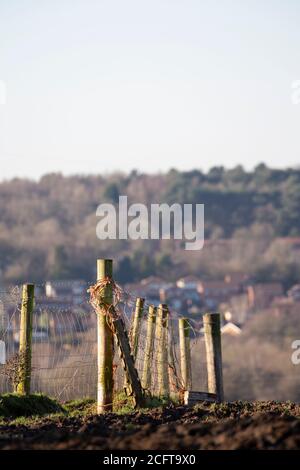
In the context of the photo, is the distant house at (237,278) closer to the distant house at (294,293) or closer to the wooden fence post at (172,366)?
the distant house at (294,293)

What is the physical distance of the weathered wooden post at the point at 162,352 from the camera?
18.1m

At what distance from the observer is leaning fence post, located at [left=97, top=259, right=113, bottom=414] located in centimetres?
1614

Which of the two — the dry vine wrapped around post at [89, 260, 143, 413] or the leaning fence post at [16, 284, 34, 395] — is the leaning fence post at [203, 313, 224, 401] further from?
the leaning fence post at [16, 284, 34, 395]

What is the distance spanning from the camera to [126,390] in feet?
53.9

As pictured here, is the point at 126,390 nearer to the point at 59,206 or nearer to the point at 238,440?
the point at 238,440

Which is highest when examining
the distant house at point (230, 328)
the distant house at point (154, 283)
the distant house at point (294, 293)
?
the distant house at point (154, 283)

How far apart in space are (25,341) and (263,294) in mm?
131962

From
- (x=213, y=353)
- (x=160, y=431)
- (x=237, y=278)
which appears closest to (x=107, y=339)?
(x=213, y=353)

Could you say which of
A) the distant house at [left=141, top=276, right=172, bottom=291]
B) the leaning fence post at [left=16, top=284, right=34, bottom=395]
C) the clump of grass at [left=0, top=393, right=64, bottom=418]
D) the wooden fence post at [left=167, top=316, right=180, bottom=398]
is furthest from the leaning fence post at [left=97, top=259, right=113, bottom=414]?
the distant house at [left=141, top=276, right=172, bottom=291]

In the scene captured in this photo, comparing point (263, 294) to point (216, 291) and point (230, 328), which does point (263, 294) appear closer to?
point (216, 291)

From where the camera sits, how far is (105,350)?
53.0 ft

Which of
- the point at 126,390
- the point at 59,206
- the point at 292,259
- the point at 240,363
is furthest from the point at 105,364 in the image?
the point at 59,206

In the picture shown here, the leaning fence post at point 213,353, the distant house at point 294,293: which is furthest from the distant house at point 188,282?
the leaning fence post at point 213,353

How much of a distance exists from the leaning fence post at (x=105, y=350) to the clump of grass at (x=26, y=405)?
100 centimetres
